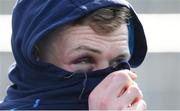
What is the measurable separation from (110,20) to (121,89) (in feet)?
0.61

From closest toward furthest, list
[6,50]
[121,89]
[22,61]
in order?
[121,89], [22,61], [6,50]

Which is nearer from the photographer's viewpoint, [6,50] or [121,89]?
[121,89]

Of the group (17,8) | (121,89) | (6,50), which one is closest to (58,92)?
(121,89)

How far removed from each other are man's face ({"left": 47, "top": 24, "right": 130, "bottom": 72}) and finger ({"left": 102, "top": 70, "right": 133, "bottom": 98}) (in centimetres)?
7

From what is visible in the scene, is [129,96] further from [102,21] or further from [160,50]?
[160,50]

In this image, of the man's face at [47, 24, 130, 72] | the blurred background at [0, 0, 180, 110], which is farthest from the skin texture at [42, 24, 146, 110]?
the blurred background at [0, 0, 180, 110]

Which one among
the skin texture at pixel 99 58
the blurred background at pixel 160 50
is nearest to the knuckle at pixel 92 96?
the skin texture at pixel 99 58

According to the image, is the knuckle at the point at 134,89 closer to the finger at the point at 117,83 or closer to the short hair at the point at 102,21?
the finger at the point at 117,83

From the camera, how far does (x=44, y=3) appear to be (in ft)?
4.20

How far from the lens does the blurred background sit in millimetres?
2195

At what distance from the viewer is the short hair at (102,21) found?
4.11 ft

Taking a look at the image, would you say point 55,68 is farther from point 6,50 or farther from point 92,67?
point 6,50

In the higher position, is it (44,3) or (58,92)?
(44,3)

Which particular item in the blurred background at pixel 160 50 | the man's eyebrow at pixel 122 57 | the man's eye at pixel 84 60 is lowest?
the blurred background at pixel 160 50
